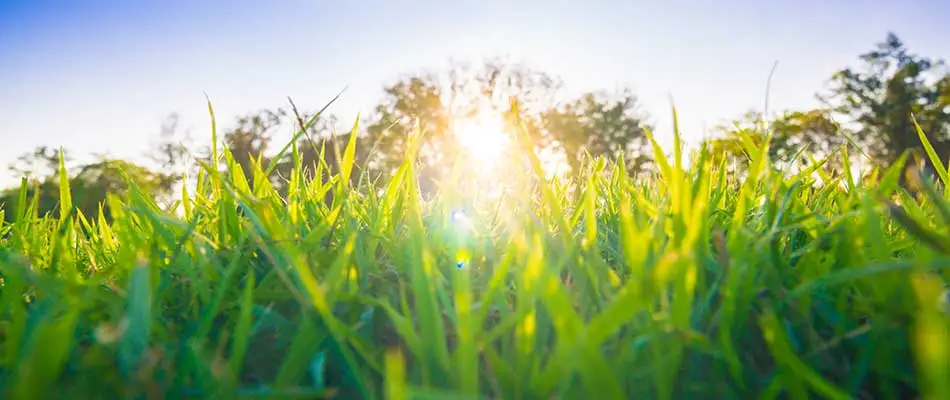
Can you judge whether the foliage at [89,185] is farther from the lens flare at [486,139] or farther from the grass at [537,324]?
the lens flare at [486,139]

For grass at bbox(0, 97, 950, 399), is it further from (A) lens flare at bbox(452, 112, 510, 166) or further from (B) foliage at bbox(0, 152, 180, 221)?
(A) lens flare at bbox(452, 112, 510, 166)

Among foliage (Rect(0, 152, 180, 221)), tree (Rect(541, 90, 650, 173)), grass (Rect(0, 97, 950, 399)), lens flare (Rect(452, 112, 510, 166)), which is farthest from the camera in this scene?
tree (Rect(541, 90, 650, 173))

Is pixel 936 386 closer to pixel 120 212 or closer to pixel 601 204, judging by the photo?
pixel 120 212

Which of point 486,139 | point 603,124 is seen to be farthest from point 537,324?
point 603,124

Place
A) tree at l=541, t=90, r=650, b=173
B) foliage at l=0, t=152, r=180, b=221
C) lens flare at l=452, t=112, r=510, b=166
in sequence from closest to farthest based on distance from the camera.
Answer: foliage at l=0, t=152, r=180, b=221 → lens flare at l=452, t=112, r=510, b=166 → tree at l=541, t=90, r=650, b=173

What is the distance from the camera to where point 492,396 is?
62 centimetres

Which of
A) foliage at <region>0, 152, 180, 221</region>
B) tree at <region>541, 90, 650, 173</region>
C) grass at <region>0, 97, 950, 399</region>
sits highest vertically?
tree at <region>541, 90, 650, 173</region>

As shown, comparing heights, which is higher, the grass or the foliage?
the foliage

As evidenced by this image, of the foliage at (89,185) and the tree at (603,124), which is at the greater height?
the tree at (603,124)

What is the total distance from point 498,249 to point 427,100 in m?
32.4

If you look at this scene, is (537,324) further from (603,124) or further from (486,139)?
(603,124)

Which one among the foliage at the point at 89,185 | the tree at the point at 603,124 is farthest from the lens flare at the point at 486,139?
the tree at the point at 603,124

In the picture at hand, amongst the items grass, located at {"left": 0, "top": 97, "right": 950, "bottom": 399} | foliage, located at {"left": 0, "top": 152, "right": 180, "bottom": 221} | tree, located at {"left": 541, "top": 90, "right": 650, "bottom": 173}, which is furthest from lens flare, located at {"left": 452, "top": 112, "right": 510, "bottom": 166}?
tree, located at {"left": 541, "top": 90, "right": 650, "bottom": 173}

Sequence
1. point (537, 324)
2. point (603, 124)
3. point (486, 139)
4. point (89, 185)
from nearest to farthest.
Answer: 1. point (537, 324)
2. point (486, 139)
3. point (89, 185)
4. point (603, 124)
